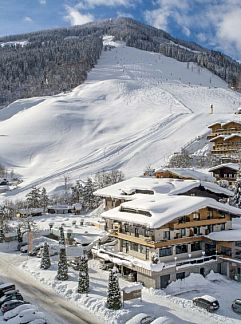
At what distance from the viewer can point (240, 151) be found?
76188 mm

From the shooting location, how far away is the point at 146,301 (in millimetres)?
26531

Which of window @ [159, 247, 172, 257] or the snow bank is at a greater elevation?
window @ [159, 247, 172, 257]

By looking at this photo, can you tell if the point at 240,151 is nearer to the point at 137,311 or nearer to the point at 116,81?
the point at 137,311

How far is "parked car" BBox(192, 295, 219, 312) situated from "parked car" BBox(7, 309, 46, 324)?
873 cm

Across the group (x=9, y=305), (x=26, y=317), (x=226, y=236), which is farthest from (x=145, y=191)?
(x=26, y=317)

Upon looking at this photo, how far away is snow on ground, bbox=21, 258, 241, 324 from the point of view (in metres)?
24.1

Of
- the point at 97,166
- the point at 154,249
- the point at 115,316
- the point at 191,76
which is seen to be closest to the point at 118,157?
the point at 97,166

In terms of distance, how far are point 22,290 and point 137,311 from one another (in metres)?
8.58

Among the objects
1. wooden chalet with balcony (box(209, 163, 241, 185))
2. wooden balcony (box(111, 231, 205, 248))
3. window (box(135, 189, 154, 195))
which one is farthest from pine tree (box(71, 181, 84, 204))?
wooden balcony (box(111, 231, 205, 248))

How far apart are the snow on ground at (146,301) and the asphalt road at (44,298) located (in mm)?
491

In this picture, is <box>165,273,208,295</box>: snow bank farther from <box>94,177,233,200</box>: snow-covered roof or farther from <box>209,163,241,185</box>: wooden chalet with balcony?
<box>209,163,241,185</box>: wooden chalet with balcony

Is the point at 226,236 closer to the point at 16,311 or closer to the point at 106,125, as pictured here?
the point at 16,311

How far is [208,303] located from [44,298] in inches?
392

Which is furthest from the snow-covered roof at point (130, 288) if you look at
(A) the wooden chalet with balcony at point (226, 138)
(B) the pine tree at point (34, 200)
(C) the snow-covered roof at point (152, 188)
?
(A) the wooden chalet with balcony at point (226, 138)
